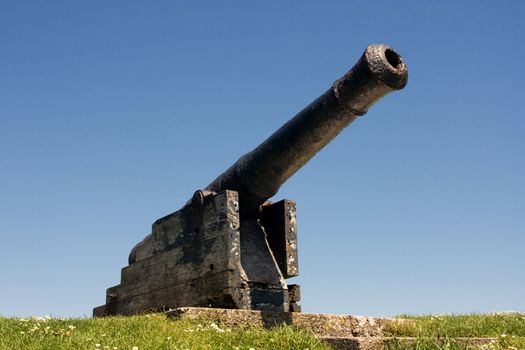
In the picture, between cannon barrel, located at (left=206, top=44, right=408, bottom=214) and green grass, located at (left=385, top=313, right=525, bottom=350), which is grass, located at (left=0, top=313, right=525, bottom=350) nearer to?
green grass, located at (left=385, top=313, right=525, bottom=350)

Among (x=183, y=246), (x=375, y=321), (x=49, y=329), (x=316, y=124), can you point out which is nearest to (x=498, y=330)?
(x=375, y=321)

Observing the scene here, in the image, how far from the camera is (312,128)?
10.1 m

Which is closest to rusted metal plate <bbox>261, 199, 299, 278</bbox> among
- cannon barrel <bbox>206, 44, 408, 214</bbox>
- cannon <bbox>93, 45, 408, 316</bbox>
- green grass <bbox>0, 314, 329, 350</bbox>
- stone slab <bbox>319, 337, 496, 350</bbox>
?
cannon <bbox>93, 45, 408, 316</bbox>

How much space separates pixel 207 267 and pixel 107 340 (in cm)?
378

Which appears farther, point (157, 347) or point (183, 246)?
point (183, 246)

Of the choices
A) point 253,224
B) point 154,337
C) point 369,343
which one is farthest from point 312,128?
point 154,337

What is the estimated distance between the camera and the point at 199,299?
1084 cm

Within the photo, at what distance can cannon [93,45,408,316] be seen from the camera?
31.5ft

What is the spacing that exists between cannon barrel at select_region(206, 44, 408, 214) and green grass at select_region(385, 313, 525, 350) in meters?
2.90

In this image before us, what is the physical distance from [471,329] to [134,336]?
17.4 feet

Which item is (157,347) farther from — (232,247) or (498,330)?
(498,330)

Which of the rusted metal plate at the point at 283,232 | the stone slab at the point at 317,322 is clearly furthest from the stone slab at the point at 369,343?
the rusted metal plate at the point at 283,232

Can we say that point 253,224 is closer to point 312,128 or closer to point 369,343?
point 312,128

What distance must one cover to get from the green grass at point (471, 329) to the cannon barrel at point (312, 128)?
2.90 meters
